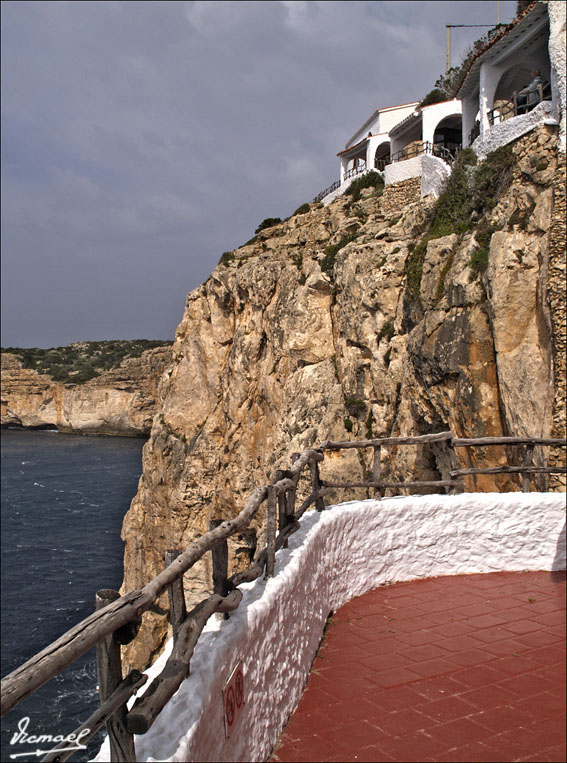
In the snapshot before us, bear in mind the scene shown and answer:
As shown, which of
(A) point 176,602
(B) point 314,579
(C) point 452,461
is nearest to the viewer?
(A) point 176,602

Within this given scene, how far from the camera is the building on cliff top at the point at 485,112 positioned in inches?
563

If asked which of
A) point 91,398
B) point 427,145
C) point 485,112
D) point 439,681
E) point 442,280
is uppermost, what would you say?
point 427,145

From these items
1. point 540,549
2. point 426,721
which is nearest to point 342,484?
point 540,549

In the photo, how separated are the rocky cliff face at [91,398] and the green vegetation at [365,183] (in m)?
48.5

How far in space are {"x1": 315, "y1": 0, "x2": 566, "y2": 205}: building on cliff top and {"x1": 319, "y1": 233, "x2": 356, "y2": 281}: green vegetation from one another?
11.7ft

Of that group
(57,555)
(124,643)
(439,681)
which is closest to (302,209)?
(57,555)

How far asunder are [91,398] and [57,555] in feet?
146

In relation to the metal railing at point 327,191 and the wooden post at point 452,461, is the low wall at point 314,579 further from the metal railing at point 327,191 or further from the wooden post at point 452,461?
the metal railing at point 327,191

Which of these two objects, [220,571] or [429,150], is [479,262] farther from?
[429,150]

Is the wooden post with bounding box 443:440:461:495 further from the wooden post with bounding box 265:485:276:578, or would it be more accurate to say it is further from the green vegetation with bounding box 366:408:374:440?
the green vegetation with bounding box 366:408:374:440

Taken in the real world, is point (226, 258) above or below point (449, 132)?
below

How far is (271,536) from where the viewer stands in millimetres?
4418

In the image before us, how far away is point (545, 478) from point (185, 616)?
33.7 feet

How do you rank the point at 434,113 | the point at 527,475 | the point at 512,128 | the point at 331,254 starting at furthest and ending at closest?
the point at 434,113 → the point at 331,254 → the point at 512,128 → the point at 527,475
